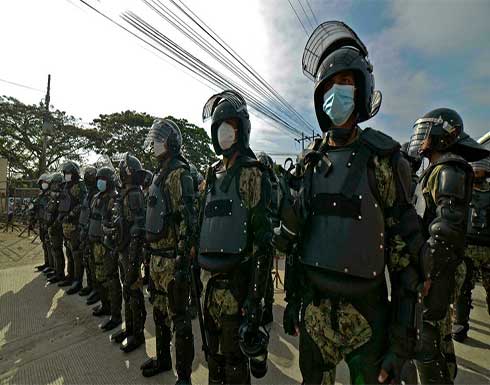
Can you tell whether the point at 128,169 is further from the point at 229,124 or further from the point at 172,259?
the point at 229,124

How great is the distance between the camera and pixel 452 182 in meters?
1.96

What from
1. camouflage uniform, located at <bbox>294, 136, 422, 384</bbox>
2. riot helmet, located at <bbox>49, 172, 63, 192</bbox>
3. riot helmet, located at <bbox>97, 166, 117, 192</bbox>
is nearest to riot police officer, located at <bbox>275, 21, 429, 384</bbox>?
camouflage uniform, located at <bbox>294, 136, 422, 384</bbox>

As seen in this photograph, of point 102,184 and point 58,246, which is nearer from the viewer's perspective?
point 102,184

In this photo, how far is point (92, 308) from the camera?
4.88 m

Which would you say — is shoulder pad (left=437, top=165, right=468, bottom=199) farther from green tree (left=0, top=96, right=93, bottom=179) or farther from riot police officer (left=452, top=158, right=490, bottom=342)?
green tree (left=0, top=96, right=93, bottom=179)

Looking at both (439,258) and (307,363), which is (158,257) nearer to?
(307,363)

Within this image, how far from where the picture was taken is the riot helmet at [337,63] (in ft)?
5.35

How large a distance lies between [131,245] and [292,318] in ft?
8.24

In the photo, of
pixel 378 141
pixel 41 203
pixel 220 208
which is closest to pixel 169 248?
pixel 220 208

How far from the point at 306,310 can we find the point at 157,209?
194cm

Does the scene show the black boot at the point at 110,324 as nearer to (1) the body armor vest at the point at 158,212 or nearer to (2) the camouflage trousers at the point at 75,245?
(1) the body armor vest at the point at 158,212

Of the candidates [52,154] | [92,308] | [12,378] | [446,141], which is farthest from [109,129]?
[446,141]

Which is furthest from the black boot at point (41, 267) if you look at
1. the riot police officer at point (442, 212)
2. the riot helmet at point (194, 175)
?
the riot police officer at point (442, 212)

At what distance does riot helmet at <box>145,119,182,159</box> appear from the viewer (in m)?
3.18
